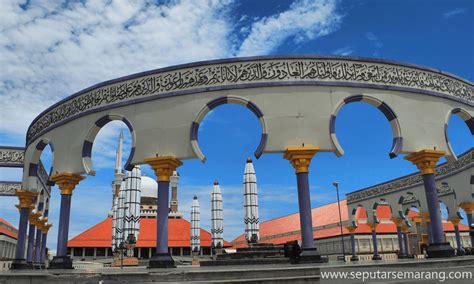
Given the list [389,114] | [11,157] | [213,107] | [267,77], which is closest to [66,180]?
[213,107]

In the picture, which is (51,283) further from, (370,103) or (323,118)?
(370,103)

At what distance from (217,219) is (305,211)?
2348 centimetres

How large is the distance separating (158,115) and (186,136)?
4.51ft

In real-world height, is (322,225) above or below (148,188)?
below

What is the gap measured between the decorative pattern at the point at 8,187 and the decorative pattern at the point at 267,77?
17311 mm

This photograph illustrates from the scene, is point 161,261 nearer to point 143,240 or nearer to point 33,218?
point 33,218

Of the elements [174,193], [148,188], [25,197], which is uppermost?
[148,188]

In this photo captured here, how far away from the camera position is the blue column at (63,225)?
13797 mm

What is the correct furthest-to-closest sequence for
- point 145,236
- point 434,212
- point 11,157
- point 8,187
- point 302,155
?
1. point 145,236
2. point 8,187
3. point 11,157
4. point 434,212
5. point 302,155

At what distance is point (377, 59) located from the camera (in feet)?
44.8

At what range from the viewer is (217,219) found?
3422 centimetres

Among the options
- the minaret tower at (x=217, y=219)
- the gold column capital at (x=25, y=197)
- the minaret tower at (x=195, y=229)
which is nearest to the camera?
the gold column capital at (x=25, y=197)

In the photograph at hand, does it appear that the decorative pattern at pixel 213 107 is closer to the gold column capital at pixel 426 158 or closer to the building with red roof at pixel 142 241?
the gold column capital at pixel 426 158

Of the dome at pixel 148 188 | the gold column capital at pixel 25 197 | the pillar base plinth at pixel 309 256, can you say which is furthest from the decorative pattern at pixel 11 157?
the dome at pixel 148 188
